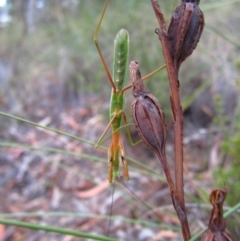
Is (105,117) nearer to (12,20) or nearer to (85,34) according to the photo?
(85,34)

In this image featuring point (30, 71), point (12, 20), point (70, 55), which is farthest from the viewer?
point (12, 20)

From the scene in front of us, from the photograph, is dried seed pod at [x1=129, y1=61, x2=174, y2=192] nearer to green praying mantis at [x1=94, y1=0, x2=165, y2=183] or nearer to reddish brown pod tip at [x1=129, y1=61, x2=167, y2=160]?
reddish brown pod tip at [x1=129, y1=61, x2=167, y2=160]

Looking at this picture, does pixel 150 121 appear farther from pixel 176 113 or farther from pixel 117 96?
pixel 117 96

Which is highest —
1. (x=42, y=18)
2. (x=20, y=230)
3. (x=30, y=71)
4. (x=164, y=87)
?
(x=42, y=18)

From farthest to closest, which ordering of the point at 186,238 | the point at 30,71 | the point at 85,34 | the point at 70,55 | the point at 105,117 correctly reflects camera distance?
the point at 30,71 < the point at 70,55 < the point at 85,34 < the point at 105,117 < the point at 186,238

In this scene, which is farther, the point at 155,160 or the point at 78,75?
the point at 78,75

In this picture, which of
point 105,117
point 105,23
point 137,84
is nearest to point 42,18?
point 105,23

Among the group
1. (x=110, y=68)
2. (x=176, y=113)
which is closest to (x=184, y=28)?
(x=176, y=113)

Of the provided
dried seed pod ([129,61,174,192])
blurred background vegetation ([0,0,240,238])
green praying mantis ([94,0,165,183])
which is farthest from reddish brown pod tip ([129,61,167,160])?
blurred background vegetation ([0,0,240,238])
